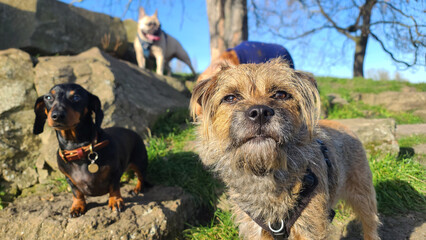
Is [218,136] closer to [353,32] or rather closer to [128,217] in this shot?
[128,217]

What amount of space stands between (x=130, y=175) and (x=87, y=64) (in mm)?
2730

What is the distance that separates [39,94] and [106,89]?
1.16 metres

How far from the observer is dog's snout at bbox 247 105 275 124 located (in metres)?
1.66

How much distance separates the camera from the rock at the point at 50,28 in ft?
21.4

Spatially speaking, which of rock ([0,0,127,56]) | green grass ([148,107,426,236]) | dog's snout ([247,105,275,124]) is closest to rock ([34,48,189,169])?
green grass ([148,107,426,236])

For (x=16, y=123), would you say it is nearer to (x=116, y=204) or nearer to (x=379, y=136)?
(x=116, y=204)

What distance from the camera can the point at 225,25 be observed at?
7715 millimetres

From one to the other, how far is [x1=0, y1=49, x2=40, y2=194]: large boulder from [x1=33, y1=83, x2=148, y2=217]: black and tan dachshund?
1.47 meters

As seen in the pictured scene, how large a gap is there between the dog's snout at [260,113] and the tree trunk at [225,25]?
19.5 ft

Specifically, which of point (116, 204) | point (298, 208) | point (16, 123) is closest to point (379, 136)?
point (298, 208)

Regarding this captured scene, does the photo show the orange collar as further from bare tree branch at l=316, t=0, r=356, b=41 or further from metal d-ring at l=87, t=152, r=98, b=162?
bare tree branch at l=316, t=0, r=356, b=41

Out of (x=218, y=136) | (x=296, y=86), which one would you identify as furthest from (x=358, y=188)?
(x=218, y=136)

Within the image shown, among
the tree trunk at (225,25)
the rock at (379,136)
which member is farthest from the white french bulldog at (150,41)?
the rock at (379,136)

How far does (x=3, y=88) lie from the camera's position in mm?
4645
